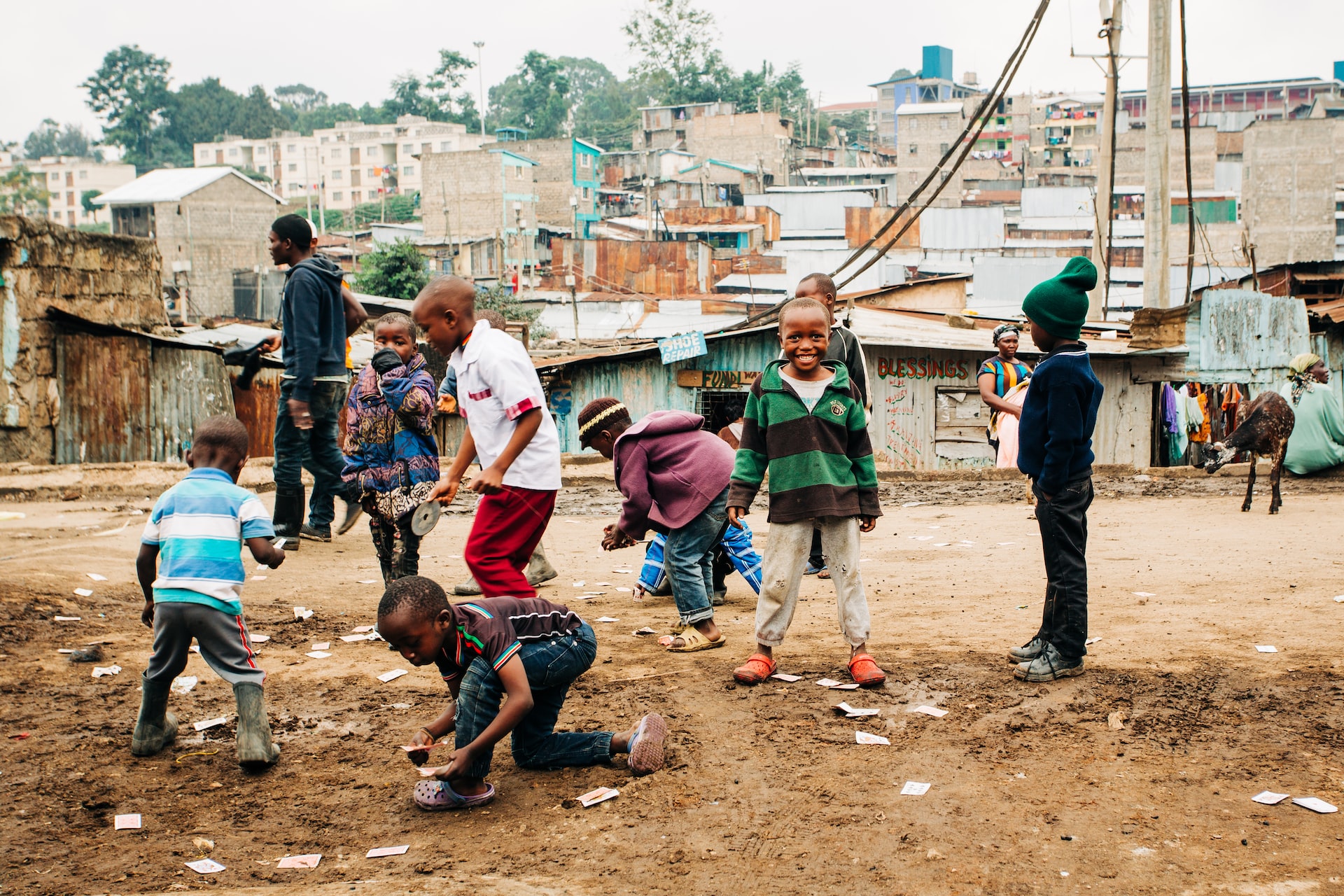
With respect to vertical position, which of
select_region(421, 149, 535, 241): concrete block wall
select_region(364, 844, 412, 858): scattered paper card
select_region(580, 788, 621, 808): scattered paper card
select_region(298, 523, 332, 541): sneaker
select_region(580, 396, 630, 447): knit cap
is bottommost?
select_region(364, 844, 412, 858): scattered paper card

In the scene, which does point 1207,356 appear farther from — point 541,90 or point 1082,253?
point 541,90

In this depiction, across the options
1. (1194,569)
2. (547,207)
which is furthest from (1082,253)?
(1194,569)

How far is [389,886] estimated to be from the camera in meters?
3.14

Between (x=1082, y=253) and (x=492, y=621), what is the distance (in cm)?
4346

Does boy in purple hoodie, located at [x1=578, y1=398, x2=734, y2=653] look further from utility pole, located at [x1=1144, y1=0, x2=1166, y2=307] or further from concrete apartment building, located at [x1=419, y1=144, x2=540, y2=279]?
concrete apartment building, located at [x1=419, y1=144, x2=540, y2=279]

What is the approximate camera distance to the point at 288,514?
303 inches

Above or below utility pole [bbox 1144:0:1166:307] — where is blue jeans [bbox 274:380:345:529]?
below

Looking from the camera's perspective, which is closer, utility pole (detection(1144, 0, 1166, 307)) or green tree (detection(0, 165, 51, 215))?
utility pole (detection(1144, 0, 1166, 307))

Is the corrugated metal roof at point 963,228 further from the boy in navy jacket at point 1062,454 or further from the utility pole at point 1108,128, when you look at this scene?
the boy in navy jacket at point 1062,454

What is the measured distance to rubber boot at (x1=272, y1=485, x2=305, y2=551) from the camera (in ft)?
25.0

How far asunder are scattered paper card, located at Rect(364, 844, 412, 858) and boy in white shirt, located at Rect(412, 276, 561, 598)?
1.19 meters

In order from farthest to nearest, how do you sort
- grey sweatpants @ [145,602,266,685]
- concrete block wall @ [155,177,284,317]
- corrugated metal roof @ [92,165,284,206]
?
corrugated metal roof @ [92,165,284,206] < concrete block wall @ [155,177,284,317] < grey sweatpants @ [145,602,266,685]

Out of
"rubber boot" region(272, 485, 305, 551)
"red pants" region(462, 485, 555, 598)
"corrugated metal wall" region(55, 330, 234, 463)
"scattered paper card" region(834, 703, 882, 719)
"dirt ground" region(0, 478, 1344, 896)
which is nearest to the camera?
"dirt ground" region(0, 478, 1344, 896)

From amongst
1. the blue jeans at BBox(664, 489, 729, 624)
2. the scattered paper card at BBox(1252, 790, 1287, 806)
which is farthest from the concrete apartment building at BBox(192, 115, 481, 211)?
the scattered paper card at BBox(1252, 790, 1287, 806)
